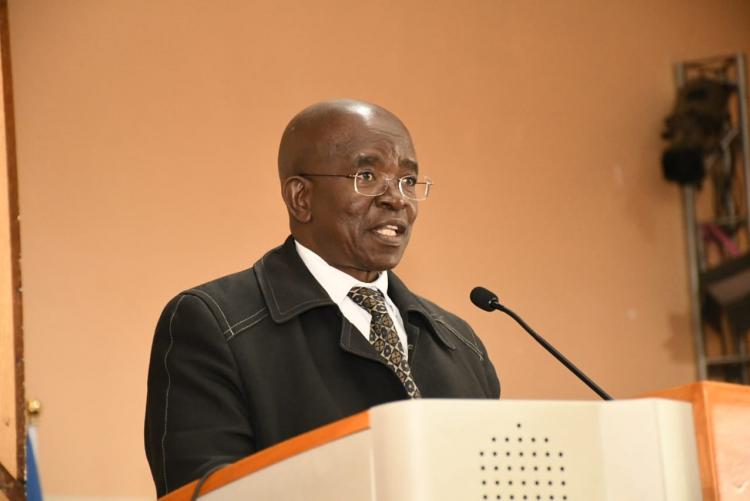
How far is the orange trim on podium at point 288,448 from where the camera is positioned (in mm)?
1673

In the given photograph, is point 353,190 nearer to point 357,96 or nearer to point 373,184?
point 373,184

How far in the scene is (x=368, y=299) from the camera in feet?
8.45

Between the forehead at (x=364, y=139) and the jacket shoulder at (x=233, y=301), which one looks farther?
the forehead at (x=364, y=139)

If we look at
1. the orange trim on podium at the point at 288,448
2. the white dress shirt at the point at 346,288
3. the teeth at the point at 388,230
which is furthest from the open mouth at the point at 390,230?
the orange trim on podium at the point at 288,448

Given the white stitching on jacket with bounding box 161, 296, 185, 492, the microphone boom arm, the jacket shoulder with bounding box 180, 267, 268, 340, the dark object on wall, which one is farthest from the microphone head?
the dark object on wall

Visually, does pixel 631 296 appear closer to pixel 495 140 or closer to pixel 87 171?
pixel 495 140

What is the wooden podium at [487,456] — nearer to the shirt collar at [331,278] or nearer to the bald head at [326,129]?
the shirt collar at [331,278]

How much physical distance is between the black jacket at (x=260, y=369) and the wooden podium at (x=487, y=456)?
0.43 metres

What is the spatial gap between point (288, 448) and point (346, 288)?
905 mm

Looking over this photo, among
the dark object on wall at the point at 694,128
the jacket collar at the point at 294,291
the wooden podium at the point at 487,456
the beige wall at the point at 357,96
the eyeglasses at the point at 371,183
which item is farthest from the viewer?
the dark object on wall at the point at 694,128

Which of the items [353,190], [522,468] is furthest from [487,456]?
[353,190]

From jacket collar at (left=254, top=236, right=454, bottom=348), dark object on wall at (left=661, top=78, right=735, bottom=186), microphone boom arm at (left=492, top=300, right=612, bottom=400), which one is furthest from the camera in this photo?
dark object on wall at (left=661, top=78, right=735, bottom=186)

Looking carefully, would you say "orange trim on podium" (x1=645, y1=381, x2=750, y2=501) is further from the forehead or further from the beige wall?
the beige wall

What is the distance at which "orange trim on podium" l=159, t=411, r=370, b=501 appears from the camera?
5.49 feet
